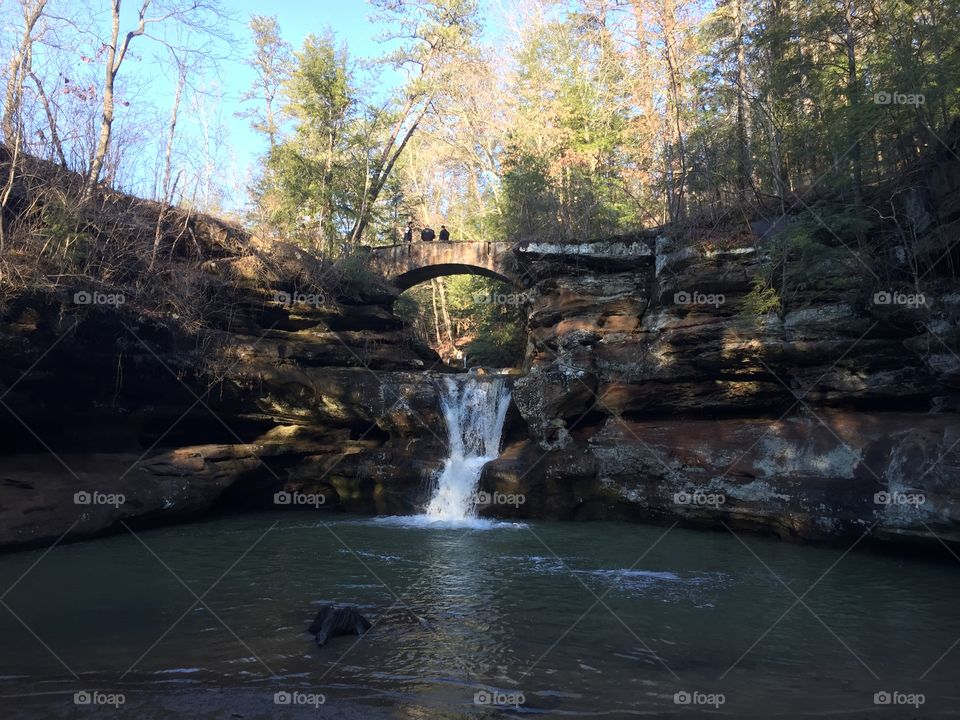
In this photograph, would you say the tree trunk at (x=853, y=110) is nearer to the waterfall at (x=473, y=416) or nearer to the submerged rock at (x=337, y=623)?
the waterfall at (x=473, y=416)

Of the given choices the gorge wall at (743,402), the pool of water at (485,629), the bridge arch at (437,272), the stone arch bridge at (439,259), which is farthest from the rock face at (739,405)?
the bridge arch at (437,272)

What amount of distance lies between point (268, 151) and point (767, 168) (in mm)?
18543

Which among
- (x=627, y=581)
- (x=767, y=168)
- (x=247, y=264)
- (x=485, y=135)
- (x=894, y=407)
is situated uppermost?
(x=485, y=135)

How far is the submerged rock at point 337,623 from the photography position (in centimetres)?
647

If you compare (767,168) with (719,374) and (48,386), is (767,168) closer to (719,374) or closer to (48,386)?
A: (719,374)

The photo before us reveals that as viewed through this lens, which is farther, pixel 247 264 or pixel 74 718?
pixel 247 264

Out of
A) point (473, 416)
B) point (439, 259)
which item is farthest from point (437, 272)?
point (473, 416)

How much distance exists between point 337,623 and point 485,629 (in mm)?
1540

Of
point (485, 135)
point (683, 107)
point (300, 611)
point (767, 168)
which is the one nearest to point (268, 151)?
point (485, 135)

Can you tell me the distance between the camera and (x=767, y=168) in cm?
1734

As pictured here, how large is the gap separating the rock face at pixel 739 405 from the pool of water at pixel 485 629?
42.4 inches

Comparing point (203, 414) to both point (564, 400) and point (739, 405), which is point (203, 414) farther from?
point (739, 405)

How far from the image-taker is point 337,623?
257 inches

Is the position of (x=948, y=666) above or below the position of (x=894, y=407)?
below
